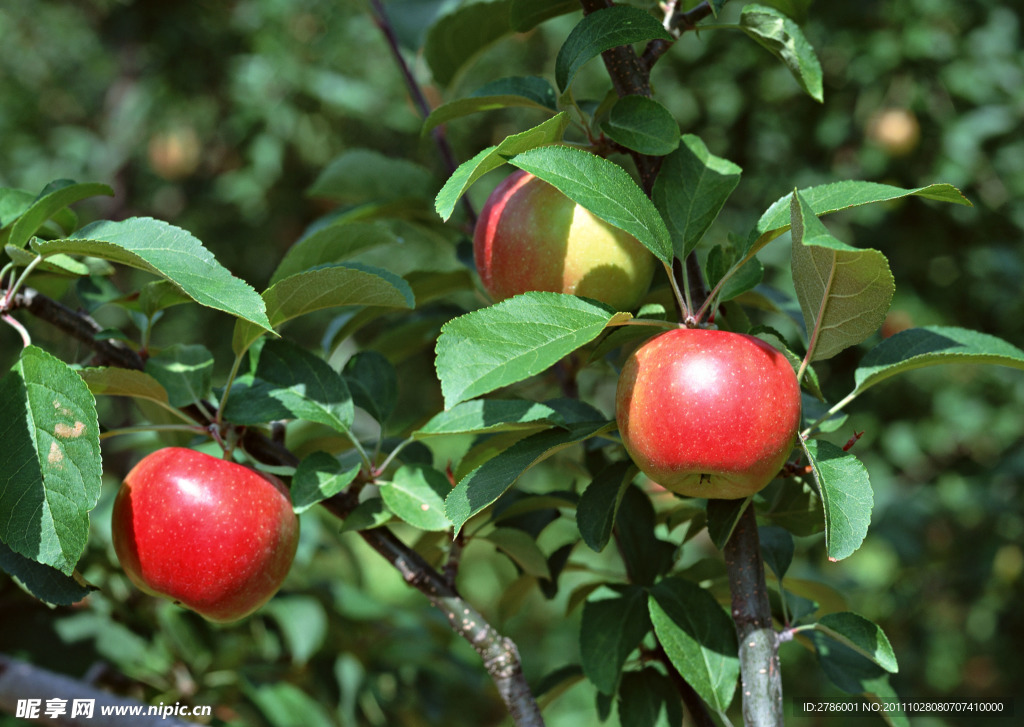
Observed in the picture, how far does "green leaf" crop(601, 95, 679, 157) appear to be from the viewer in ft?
2.16

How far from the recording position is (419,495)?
735 millimetres

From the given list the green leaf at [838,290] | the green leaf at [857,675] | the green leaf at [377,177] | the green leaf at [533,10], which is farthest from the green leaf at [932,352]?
the green leaf at [377,177]

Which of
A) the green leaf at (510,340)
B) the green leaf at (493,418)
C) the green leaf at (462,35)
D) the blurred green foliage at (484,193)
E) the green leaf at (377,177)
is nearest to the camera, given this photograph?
the green leaf at (510,340)

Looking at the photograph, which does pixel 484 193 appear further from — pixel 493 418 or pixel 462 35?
pixel 493 418

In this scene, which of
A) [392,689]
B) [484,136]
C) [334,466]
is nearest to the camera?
[334,466]

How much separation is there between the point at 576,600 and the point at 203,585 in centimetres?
40

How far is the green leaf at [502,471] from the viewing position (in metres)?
0.59

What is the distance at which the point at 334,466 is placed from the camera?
742mm

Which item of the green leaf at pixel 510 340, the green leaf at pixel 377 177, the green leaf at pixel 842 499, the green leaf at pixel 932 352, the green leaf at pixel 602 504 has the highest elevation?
the green leaf at pixel 510 340

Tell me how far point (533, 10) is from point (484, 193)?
1.72 metres

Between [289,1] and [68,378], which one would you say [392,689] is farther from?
[289,1]

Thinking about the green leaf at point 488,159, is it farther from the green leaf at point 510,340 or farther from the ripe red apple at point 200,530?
the ripe red apple at point 200,530

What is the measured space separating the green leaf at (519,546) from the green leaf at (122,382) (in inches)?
12.6

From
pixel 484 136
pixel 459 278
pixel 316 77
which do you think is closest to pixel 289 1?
pixel 316 77
